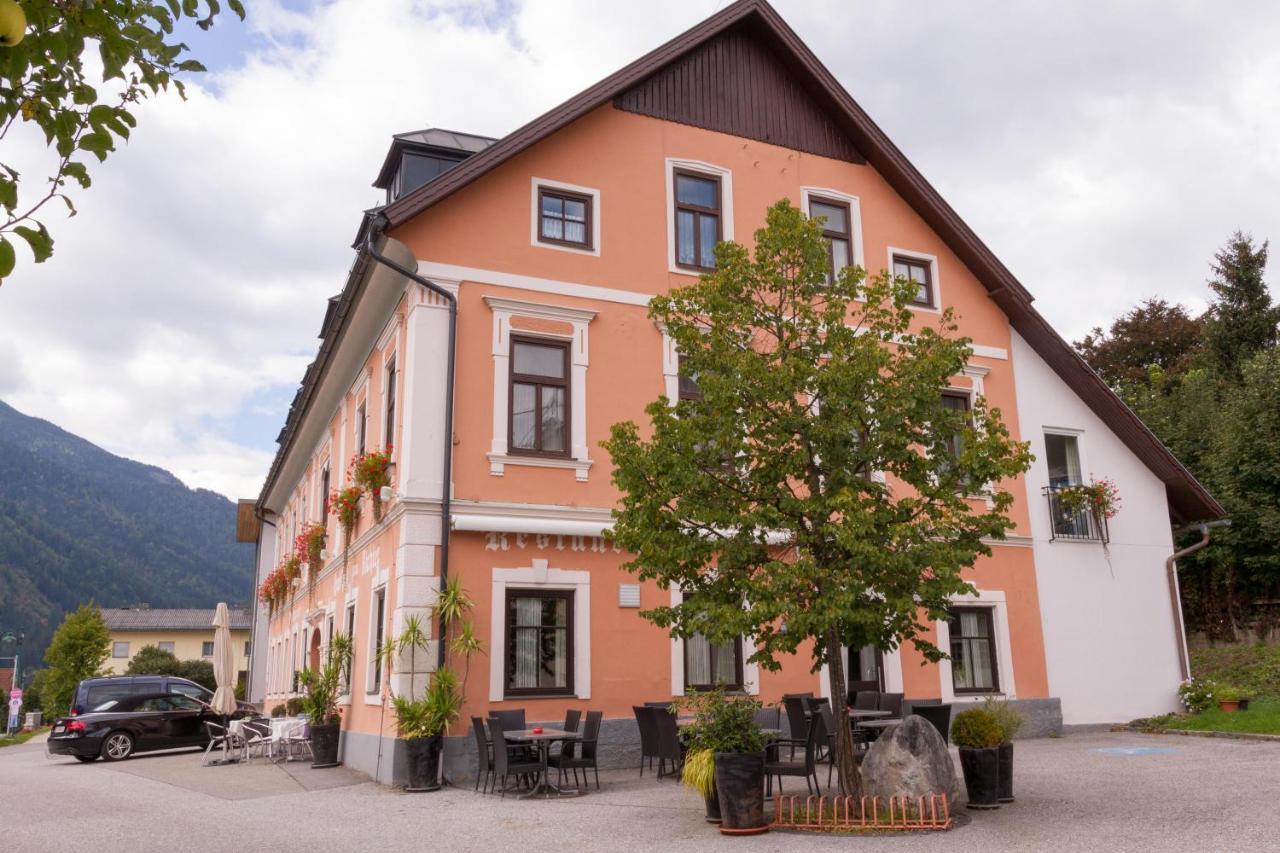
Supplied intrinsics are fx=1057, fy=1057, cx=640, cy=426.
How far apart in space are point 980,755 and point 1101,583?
33.1ft

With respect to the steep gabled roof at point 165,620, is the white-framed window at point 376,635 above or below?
below

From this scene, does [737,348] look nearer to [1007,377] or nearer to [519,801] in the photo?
[519,801]

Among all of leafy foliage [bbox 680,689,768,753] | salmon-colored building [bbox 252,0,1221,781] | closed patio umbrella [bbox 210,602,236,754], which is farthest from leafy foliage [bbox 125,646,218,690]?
leafy foliage [bbox 680,689,768,753]

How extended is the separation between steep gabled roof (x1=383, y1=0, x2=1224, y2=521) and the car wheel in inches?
530

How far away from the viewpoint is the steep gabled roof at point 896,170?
634 inches

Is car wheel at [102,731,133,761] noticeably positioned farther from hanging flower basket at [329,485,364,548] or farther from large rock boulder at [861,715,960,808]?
large rock boulder at [861,715,960,808]

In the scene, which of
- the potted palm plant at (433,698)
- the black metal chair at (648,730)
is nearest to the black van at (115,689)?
the potted palm plant at (433,698)

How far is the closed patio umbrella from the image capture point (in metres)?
20.0

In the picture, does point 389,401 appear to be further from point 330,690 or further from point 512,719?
point 512,719

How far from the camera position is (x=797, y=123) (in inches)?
715

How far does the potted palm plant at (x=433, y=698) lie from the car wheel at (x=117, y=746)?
10.0 m

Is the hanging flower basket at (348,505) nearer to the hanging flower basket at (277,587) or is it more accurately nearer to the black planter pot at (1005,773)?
the hanging flower basket at (277,587)

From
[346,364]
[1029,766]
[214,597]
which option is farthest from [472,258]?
[214,597]

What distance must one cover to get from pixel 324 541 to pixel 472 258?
8.29 m
